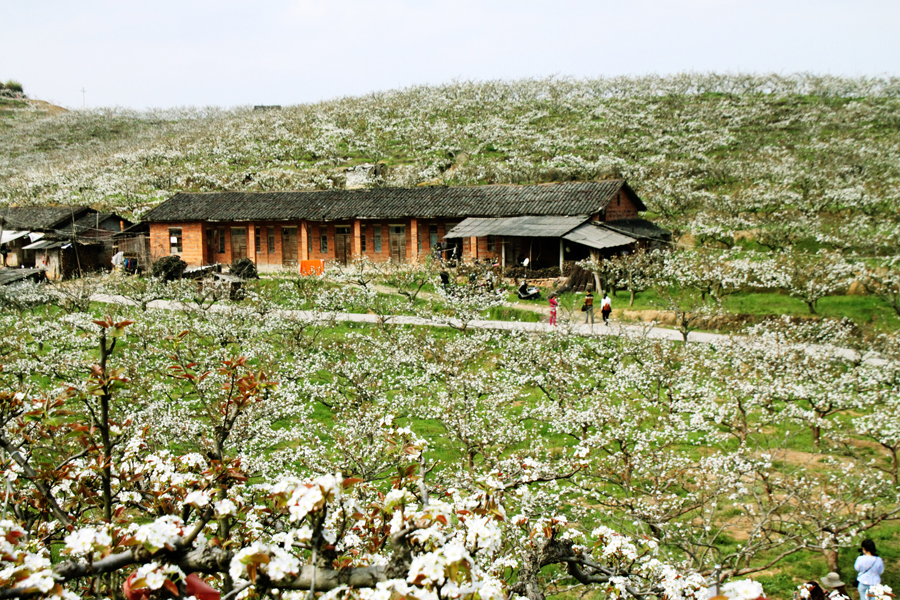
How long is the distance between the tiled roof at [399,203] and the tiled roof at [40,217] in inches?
226

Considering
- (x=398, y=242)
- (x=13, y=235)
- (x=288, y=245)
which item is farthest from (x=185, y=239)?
(x=398, y=242)

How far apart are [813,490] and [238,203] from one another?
115 feet

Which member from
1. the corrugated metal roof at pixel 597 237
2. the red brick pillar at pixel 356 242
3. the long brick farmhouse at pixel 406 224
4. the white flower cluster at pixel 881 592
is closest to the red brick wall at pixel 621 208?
the long brick farmhouse at pixel 406 224

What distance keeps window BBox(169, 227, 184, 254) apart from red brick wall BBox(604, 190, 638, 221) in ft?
81.5

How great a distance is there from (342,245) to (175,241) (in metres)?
10.1

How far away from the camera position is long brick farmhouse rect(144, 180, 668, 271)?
31.2 meters

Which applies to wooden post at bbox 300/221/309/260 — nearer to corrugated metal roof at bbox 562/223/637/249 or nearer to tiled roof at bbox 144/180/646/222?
tiled roof at bbox 144/180/646/222

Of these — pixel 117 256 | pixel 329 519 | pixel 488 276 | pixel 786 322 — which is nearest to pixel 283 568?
pixel 329 519

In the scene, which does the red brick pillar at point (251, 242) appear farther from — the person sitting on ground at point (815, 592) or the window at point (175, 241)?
the person sitting on ground at point (815, 592)

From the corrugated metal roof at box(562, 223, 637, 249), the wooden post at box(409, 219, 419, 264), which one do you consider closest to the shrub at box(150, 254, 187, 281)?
the wooden post at box(409, 219, 419, 264)

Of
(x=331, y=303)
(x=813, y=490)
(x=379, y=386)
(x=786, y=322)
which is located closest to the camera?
(x=813, y=490)

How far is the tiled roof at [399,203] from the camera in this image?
33031 mm

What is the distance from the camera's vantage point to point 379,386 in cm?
1544

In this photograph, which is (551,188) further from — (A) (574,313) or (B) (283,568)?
(B) (283,568)
